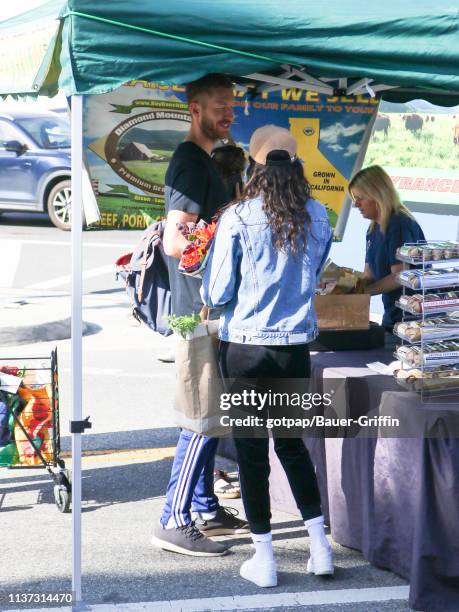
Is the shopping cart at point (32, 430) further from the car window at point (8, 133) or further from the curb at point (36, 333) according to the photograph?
the car window at point (8, 133)

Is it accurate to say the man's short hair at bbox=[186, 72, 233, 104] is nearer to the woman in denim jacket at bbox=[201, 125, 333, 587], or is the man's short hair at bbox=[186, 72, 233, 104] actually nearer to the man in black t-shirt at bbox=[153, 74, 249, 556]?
the man in black t-shirt at bbox=[153, 74, 249, 556]

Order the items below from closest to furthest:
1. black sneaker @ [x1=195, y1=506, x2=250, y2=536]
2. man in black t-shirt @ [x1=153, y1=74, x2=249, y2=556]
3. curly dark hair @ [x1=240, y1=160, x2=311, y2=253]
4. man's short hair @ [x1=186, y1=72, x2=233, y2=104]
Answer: curly dark hair @ [x1=240, y1=160, x2=311, y2=253] → man in black t-shirt @ [x1=153, y1=74, x2=249, y2=556] → man's short hair @ [x1=186, y1=72, x2=233, y2=104] → black sneaker @ [x1=195, y1=506, x2=250, y2=536]

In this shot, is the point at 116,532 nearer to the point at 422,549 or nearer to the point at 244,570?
the point at 244,570

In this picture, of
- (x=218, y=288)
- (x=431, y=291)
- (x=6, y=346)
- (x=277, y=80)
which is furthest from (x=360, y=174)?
(x=6, y=346)

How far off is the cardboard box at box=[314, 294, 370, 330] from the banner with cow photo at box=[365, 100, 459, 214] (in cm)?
839

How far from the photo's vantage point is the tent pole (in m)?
3.78

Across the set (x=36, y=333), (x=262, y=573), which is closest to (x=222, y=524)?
(x=262, y=573)

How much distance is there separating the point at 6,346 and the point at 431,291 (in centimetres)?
534

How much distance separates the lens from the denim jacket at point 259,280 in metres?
3.92

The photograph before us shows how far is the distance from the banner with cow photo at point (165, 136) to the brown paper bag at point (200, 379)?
1.12m

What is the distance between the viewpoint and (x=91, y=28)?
368cm

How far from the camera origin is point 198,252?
4.11 meters

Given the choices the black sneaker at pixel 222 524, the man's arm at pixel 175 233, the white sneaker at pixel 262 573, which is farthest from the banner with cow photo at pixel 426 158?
the white sneaker at pixel 262 573

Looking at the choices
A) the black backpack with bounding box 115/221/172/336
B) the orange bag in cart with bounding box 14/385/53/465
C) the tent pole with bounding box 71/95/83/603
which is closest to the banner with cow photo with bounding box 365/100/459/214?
the black backpack with bounding box 115/221/172/336
